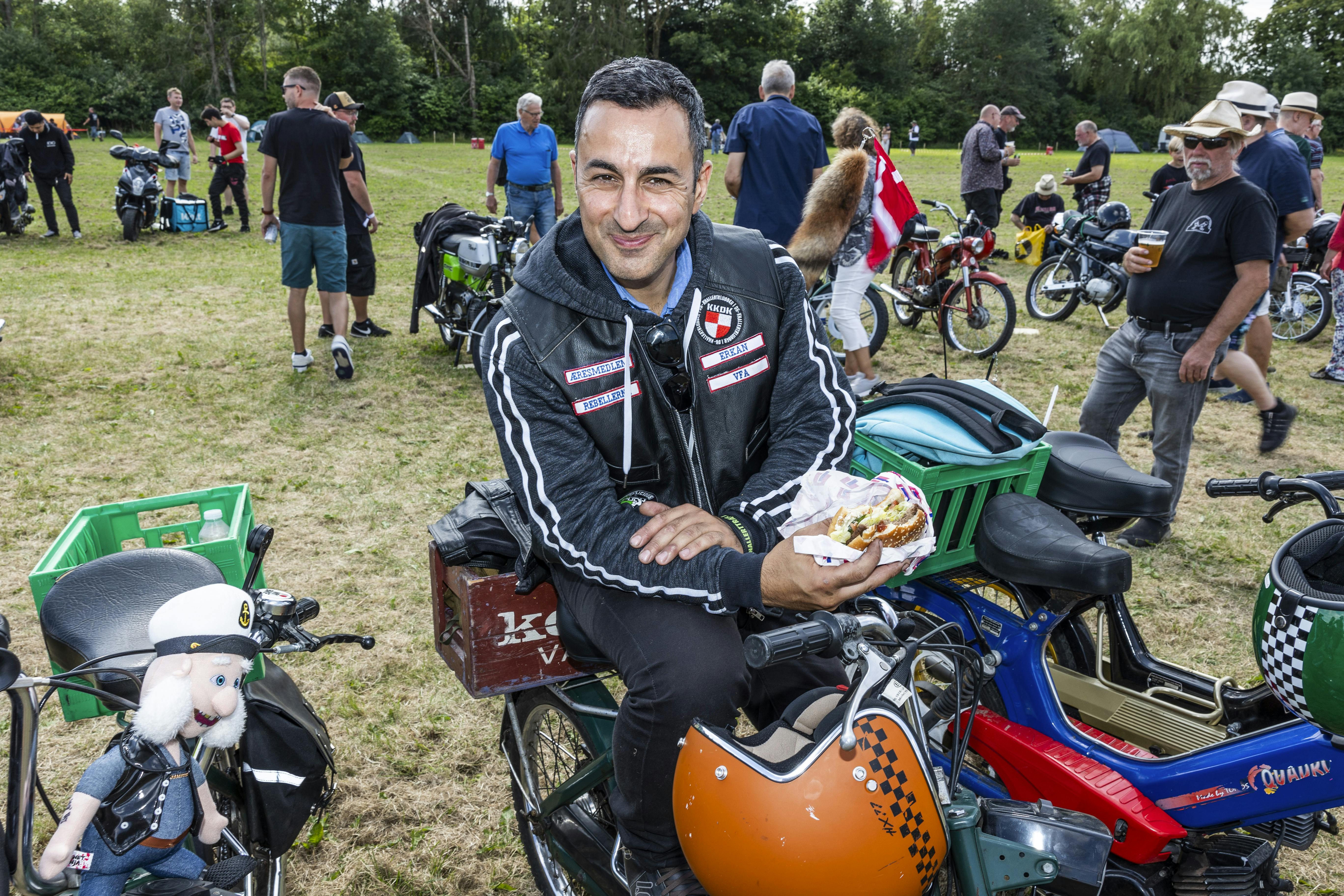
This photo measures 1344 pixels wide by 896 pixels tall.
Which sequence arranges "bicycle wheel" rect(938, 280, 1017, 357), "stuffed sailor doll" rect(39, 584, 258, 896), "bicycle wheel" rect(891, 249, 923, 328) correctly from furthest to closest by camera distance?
"bicycle wheel" rect(891, 249, 923, 328)
"bicycle wheel" rect(938, 280, 1017, 357)
"stuffed sailor doll" rect(39, 584, 258, 896)

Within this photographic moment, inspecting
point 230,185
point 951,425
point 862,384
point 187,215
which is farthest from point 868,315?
point 230,185

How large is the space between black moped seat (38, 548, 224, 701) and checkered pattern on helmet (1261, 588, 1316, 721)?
247cm

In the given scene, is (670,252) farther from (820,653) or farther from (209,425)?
(209,425)

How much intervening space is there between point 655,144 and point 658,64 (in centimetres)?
17

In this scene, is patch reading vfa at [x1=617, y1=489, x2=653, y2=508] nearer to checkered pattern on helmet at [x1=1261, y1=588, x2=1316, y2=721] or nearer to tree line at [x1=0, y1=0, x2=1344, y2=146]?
checkered pattern on helmet at [x1=1261, y1=588, x2=1316, y2=721]

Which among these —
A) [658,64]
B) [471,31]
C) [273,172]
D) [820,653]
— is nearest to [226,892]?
[820,653]

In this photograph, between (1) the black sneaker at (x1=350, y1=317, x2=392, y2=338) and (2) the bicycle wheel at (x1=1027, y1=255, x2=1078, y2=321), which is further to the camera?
(2) the bicycle wheel at (x1=1027, y1=255, x2=1078, y2=321)

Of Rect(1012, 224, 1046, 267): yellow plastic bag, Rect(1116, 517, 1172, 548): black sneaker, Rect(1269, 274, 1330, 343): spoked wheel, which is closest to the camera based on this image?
Rect(1116, 517, 1172, 548): black sneaker

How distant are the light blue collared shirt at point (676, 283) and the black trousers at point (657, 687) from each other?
64 cm

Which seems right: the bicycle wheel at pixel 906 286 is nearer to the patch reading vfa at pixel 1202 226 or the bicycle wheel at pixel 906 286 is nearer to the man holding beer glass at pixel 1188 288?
the man holding beer glass at pixel 1188 288

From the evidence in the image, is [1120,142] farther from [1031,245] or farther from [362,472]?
[362,472]

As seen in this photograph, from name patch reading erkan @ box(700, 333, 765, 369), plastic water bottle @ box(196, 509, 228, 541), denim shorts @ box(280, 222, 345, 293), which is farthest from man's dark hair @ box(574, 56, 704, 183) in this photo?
denim shorts @ box(280, 222, 345, 293)

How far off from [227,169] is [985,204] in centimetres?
1168

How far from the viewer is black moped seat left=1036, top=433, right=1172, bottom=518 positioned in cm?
265
